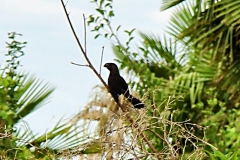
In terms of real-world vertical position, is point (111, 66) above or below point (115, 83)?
above

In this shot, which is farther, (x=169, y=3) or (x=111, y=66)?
(x=169, y=3)

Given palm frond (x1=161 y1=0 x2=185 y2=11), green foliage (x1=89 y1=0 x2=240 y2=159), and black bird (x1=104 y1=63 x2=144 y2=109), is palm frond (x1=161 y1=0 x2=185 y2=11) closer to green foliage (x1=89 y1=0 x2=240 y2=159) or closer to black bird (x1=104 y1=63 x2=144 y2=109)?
green foliage (x1=89 y1=0 x2=240 y2=159)

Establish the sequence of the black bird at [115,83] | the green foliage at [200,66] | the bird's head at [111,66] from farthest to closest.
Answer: the green foliage at [200,66], the bird's head at [111,66], the black bird at [115,83]

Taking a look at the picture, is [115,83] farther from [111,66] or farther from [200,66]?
[200,66]

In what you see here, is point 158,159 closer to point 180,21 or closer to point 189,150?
point 189,150

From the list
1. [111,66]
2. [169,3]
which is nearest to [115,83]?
[111,66]

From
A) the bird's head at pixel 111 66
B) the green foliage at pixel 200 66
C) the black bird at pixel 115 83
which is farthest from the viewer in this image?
the green foliage at pixel 200 66

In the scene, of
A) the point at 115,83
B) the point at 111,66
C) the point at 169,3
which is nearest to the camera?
the point at 115,83

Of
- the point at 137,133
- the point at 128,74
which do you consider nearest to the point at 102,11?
the point at 128,74

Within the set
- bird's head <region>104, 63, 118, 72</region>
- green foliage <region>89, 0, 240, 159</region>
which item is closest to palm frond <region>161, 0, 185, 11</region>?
green foliage <region>89, 0, 240, 159</region>

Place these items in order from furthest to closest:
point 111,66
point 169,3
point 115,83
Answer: point 169,3 < point 111,66 < point 115,83

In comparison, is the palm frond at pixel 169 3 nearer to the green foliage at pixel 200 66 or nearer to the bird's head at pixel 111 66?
the green foliage at pixel 200 66

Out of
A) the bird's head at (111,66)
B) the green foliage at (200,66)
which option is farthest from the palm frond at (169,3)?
the bird's head at (111,66)

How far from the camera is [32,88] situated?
6203 millimetres
